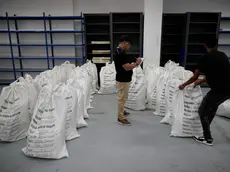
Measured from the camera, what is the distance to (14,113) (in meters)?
2.28

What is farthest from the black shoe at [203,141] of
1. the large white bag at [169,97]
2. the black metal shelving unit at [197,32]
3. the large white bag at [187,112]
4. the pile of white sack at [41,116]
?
the black metal shelving unit at [197,32]

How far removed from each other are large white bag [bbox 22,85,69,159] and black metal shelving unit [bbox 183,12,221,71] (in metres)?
4.13

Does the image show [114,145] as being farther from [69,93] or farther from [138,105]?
[138,105]

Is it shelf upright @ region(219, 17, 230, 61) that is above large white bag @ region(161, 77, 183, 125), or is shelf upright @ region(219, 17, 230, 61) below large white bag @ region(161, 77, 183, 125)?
above

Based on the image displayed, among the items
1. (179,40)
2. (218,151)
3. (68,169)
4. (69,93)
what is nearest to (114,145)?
(68,169)

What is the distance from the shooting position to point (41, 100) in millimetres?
2041

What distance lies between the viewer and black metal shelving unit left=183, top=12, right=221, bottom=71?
5023mm

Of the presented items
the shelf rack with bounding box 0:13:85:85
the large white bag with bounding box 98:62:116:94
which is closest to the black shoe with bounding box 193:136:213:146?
the large white bag with bounding box 98:62:116:94

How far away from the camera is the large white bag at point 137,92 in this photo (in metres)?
3.38

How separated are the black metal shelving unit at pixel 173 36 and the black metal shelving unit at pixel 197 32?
0.21 m

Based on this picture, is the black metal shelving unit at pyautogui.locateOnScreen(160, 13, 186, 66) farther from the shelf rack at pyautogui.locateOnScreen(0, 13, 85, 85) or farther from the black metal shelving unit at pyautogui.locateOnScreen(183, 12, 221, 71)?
the shelf rack at pyautogui.locateOnScreen(0, 13, 85, 85)

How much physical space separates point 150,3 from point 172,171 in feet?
12.9

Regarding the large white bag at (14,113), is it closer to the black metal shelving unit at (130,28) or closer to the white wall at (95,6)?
the black metal shelving unit at (130,28)

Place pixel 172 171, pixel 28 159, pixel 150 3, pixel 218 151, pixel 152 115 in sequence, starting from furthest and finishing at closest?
pixel 150 3 → pixel 152 115 → pixel 218 151 → pixel 28 159 → pixel 172 171
